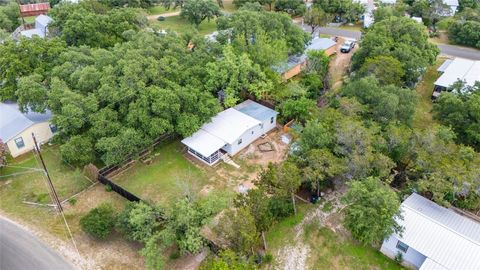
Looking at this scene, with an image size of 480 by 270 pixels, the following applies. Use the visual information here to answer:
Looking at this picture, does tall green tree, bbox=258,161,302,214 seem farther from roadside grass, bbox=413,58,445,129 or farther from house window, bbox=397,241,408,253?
roadside grass, bbox=413,58,445,129

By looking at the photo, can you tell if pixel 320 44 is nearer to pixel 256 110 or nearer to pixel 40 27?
pixel 256 110

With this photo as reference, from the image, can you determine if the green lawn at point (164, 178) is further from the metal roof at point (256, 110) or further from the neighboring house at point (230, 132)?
the metal roof at point (256, 110)

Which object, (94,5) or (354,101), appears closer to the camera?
(354,101)

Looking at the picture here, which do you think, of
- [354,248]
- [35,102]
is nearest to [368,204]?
[354,248]

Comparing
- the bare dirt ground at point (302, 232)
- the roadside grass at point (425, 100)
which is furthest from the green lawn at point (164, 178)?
the roadside grass at point (425, 100)

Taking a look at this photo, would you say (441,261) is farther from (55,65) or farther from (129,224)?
(55,65)

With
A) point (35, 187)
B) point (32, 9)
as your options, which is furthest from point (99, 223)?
point (32, 9)

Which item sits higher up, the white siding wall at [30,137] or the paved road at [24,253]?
the white siding wall at [30,137]
